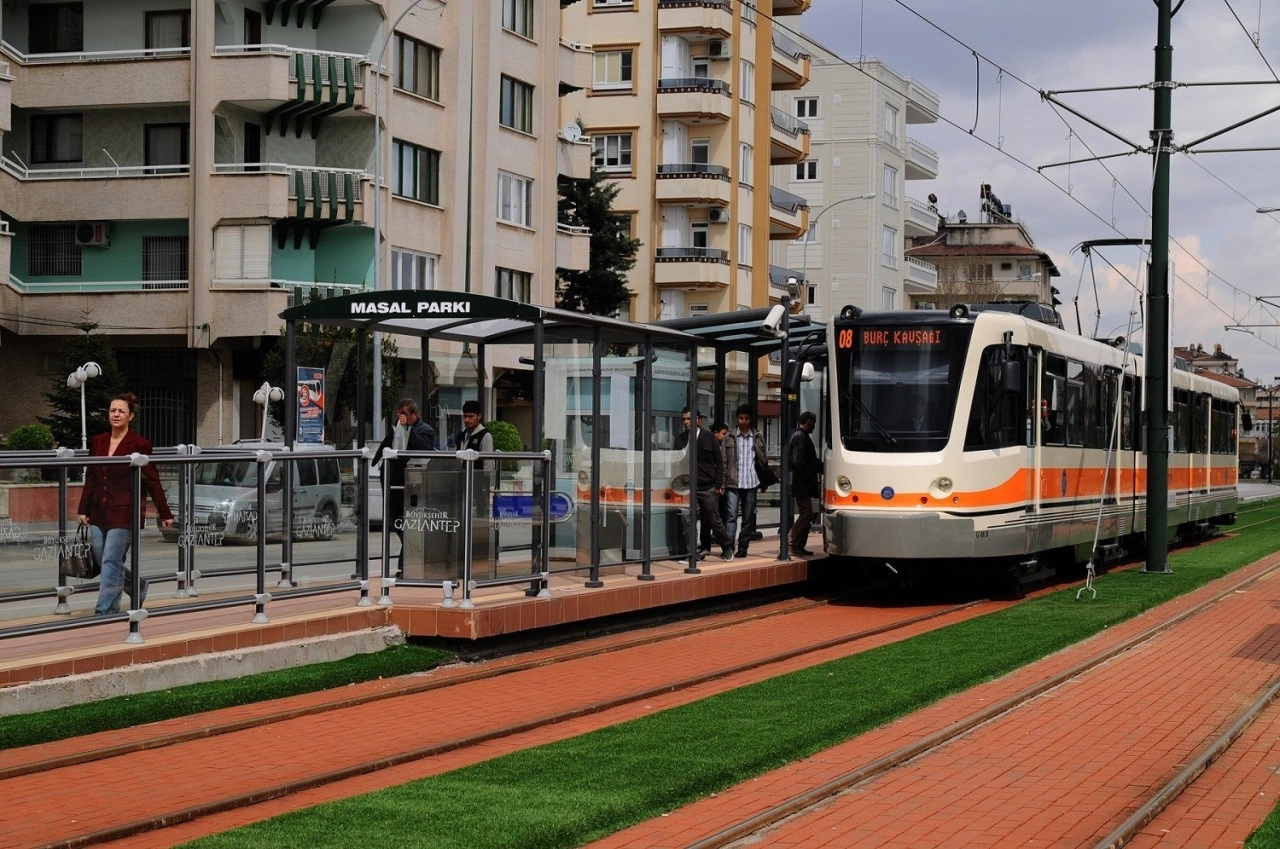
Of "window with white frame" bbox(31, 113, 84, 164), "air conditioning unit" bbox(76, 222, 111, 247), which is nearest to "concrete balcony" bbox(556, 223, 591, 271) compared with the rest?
"air conditioning unit" bbox(76, 222, 111, 247)

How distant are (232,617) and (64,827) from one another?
5.32m

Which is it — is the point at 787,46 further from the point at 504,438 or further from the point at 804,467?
the point at 804,467

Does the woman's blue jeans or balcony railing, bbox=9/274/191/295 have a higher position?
balcony railing, bbox=9/274/191/295

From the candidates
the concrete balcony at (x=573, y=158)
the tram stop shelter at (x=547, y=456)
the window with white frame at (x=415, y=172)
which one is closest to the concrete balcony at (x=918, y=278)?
the concrete balcony at (x=573, y=158)

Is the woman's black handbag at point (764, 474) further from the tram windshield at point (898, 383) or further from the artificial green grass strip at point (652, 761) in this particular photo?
the artificial green grass strip at point (652, 761)

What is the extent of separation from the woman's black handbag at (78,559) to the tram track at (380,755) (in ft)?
5.49

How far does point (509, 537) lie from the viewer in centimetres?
1523

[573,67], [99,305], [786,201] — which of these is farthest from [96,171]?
[786,201]

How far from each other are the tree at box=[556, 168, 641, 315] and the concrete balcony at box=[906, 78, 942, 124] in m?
30.9

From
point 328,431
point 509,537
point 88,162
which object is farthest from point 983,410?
point 88,162

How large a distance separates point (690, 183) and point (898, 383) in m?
46.0

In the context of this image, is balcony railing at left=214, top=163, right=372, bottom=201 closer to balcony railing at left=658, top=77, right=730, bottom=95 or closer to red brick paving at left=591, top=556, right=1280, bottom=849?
balcony railing at left=658, top=77, right=730, bottom=95

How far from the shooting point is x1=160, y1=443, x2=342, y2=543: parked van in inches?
517

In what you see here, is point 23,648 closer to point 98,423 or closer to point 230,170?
point 98,423
